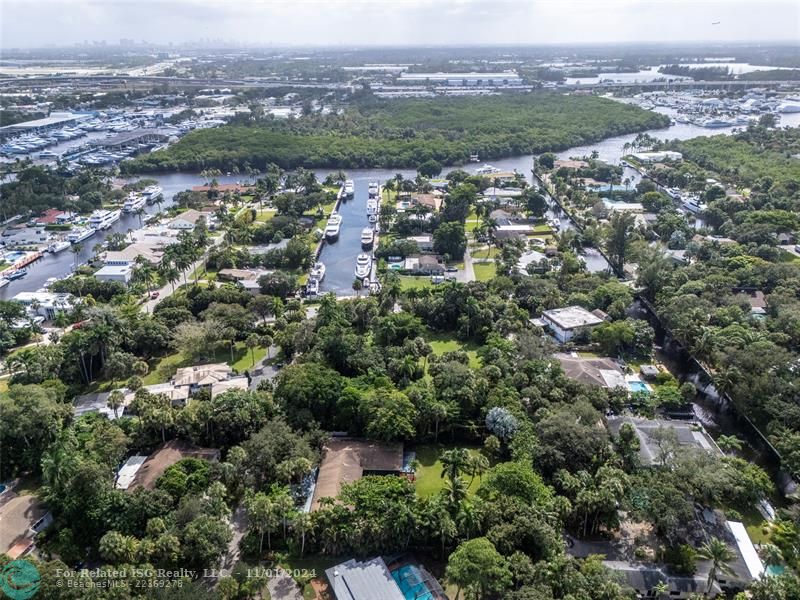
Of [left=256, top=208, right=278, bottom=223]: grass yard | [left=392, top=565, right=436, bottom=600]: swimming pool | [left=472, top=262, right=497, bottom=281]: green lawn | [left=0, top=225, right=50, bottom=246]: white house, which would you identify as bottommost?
[left=392, top=565, right=436, bottom=600]: swimming pool

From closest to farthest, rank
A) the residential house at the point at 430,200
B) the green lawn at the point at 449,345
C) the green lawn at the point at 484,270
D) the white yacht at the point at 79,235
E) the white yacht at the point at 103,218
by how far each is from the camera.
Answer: the green lawn at the point at 449,345, the green lawn at the point at 484,270, the white yacht at the point at 79,235, the white yacht at the point at 103,218, the residential house at the point at 430,200

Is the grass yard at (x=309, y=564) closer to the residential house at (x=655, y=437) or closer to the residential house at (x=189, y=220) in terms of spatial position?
the residential house at (x=655, y=437)

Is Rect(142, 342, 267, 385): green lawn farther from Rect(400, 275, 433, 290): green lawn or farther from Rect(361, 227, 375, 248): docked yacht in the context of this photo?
Rect(361, 227, 375, 248): docked yacht

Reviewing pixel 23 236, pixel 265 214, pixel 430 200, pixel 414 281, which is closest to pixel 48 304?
pixel 23 236

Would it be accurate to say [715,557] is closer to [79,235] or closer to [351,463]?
[351,463]

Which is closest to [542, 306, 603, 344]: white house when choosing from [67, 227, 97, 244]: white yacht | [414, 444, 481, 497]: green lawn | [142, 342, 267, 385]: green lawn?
[414, 444, 481, 497]: green lawn

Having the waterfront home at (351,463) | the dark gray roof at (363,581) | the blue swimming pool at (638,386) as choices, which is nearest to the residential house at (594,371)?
the blue swimming pool at (638,386)

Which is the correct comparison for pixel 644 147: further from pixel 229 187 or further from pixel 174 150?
pixel 174 150
